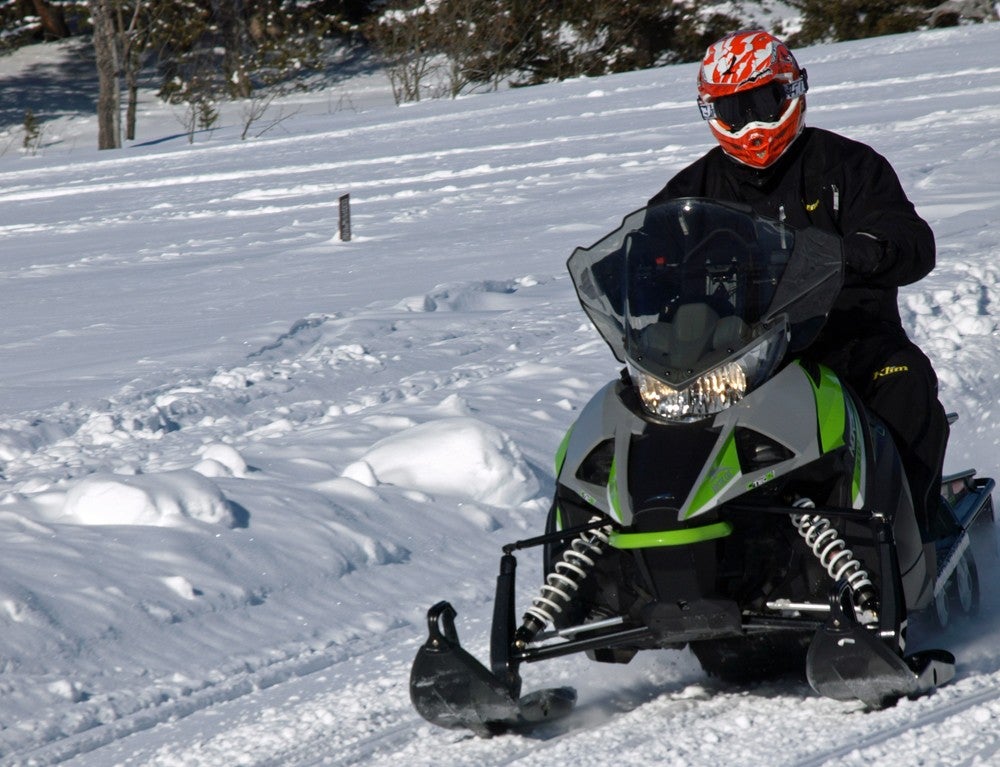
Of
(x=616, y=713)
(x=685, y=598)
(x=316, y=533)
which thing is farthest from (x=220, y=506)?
(x=685, y=598)

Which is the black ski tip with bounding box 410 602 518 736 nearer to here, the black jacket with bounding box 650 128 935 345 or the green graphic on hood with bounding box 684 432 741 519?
the green graphic on hood with bounding box 684 432 741 519

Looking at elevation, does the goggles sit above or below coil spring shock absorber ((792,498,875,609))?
above

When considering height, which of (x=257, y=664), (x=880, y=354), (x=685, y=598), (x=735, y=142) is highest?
(x=735, y=142)

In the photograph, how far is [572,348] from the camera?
761cm

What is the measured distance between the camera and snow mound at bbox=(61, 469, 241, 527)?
4582 mm

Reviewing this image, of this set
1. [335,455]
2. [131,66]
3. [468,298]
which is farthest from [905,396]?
[131,66]

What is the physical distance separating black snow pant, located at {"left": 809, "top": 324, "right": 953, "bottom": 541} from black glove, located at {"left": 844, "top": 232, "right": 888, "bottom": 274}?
13.0 inches

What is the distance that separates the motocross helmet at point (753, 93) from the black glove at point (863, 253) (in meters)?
0.50

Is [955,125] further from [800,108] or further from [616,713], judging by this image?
[616,713]

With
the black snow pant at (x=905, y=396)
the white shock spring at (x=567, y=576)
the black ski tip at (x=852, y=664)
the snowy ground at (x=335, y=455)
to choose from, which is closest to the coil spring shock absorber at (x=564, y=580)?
the white shock spring at (x=567, y=576)

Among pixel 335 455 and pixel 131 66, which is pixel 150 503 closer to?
pixel 335 455

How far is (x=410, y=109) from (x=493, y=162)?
309 inches

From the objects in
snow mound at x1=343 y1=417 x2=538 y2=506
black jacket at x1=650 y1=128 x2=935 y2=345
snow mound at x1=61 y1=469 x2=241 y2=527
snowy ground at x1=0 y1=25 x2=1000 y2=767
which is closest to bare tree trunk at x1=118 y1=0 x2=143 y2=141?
snowy ground at x1=0 y1=25 x2=1000 y2=767

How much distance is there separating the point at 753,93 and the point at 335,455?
2588 mm
